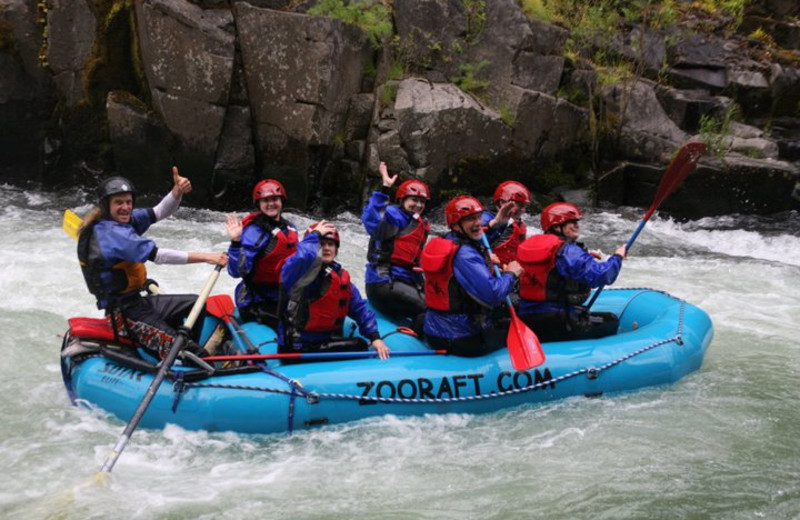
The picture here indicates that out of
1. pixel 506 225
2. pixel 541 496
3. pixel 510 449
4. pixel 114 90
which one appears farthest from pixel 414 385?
pixel 114 90

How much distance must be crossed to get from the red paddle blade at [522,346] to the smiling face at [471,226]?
54 centimetres

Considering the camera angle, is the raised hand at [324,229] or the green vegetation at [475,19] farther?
the green vegetation at [475,19]

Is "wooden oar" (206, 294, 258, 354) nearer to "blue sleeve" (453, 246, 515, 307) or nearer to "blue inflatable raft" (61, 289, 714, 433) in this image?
"blue inflatable raft" (61, 289, 714, 433)

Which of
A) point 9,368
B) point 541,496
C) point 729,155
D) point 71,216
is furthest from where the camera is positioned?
point 729,155

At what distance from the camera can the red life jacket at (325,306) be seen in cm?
443

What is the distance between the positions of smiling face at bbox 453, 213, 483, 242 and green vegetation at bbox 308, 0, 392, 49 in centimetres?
644

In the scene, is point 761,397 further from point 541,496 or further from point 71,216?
point 71,216

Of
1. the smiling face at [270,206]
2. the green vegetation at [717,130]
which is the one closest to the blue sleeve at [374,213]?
the smiling face at [270,206]

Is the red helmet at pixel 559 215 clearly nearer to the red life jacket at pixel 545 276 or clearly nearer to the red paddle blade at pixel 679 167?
the red life jacket at pixel 545 276

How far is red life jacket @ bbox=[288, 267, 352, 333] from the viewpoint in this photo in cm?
443

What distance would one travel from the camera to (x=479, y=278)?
4.27m

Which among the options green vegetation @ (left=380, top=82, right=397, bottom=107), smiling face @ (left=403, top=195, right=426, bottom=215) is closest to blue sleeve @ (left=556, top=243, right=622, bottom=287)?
smiling face @ (left=403, top=195, right=426, bottom=215)

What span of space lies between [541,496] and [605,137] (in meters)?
8.54

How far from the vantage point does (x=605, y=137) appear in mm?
11391
